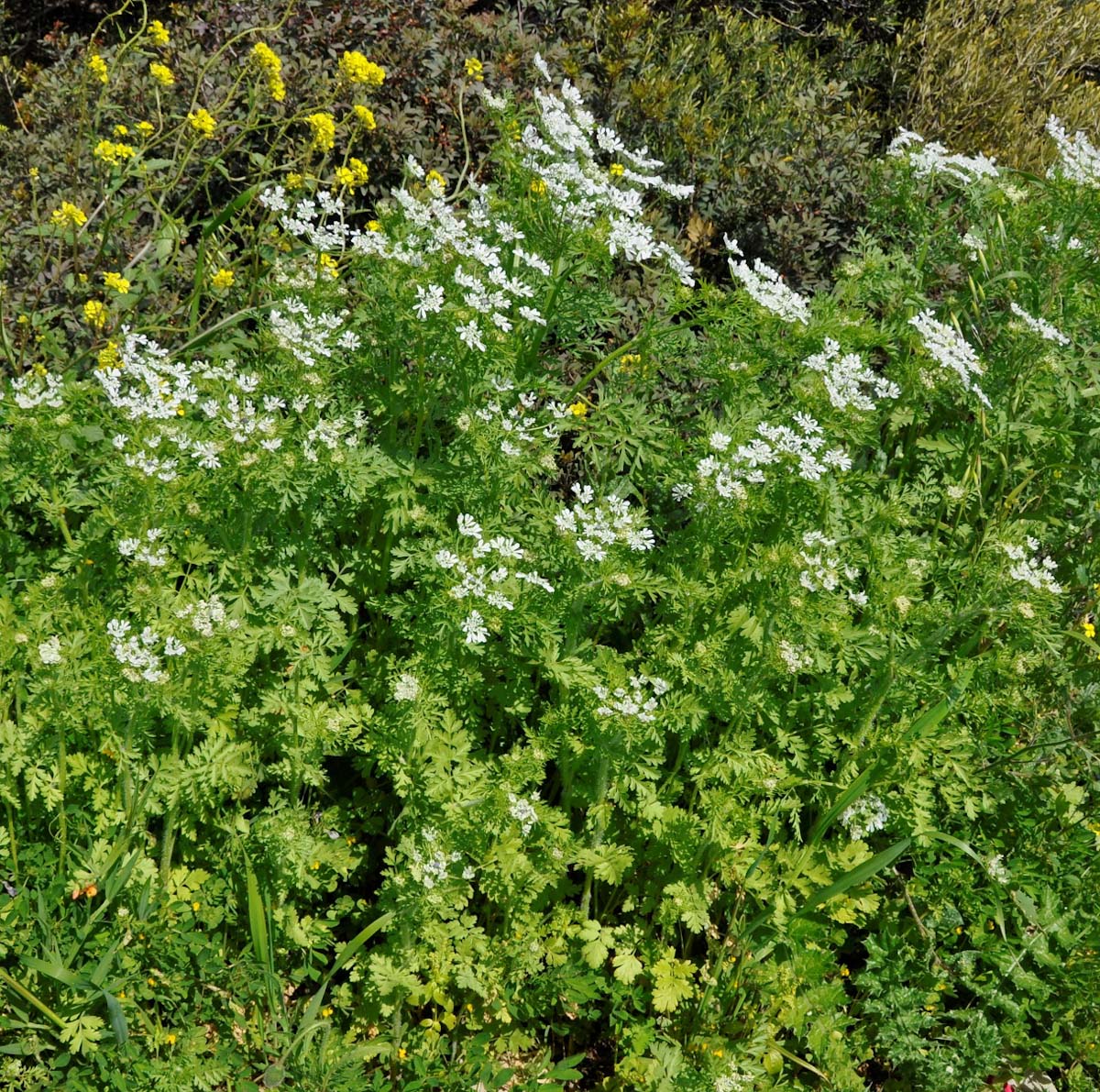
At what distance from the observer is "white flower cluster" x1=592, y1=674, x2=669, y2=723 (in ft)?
10.3

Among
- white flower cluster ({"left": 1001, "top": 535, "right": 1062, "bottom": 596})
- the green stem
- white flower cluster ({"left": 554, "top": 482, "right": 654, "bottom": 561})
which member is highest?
white flower cluster ({"left": 1001, "top": 535, "right": 1062, "bottom": 596})

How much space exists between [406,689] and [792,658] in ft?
3.63

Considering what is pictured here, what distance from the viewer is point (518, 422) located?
3562 millimetres

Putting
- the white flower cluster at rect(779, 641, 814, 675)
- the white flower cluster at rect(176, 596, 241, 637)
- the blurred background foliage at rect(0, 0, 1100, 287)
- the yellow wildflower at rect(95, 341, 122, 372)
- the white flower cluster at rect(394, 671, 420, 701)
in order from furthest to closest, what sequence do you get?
the blurred background foliage at rect(0, 0, 1100, 287) → the yellow wildflower at rect(95, 341, 122, 372) → the white flower cluster at rect(779, 641, 814, 675) → the white flower cluster at rect(394, 671, 420, 701) → the white flower cluster at rect(176, 596, 241, 637)

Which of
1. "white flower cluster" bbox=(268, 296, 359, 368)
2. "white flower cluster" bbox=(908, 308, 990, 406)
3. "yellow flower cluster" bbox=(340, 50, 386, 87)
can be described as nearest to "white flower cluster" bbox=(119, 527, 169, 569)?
"white flower cluster" bbox=(268, 296, 359, 368)

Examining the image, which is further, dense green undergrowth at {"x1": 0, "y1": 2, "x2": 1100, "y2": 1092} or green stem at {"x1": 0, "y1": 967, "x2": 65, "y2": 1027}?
dense green undergrowth at {"x1": 0, "y1": 2, "x2": 1100, "y2": 1092}

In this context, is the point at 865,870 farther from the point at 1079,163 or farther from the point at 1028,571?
the point at 1079,163

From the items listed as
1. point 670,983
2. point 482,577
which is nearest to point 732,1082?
point 670,983

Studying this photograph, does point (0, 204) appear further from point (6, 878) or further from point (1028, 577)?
point (1028, 577)

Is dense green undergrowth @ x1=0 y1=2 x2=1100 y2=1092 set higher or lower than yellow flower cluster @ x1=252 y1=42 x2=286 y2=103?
lower

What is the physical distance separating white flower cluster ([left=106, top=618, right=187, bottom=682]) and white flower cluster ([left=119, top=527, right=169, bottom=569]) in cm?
18

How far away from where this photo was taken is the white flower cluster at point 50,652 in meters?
2.89

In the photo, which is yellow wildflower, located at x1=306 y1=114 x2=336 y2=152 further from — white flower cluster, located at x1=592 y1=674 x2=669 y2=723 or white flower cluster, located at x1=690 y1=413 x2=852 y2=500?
white flower cluster, located at x1=592 y1=674 x2=669 y2=723

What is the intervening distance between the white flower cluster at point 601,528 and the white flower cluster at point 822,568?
0.46 meters
